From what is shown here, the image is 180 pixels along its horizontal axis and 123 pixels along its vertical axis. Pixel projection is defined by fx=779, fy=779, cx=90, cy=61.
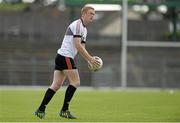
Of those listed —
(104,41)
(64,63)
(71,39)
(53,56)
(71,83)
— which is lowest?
(53,56)

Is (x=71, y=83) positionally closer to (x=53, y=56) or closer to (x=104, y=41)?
(x=53, y=56)

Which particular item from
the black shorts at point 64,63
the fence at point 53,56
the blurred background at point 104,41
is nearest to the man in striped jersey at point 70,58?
the black shorts at point 64,63

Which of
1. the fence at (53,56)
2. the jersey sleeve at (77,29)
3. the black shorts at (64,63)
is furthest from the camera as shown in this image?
the fence at (53,56)

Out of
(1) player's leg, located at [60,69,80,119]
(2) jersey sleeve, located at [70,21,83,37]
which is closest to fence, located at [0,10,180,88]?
(1) player's leg, located at [60,69,80,119]

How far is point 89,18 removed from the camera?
13.3m

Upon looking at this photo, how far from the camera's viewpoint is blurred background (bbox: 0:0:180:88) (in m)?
32.2

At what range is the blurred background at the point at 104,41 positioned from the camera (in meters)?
32.2

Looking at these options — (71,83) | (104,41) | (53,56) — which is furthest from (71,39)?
(104,41)

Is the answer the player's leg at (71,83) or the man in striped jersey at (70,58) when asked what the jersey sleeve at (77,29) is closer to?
the man in striped jersey at (70,58)

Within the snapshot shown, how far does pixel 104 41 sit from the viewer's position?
35312mm

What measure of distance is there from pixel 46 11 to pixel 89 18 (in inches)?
857

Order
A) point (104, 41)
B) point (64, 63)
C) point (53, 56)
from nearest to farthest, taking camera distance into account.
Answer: point (64, 63) → point (53, 56) → point (104, 41)

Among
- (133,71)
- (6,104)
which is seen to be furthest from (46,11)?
(6,104)

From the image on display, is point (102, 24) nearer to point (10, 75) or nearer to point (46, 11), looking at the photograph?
point (46, 11)
